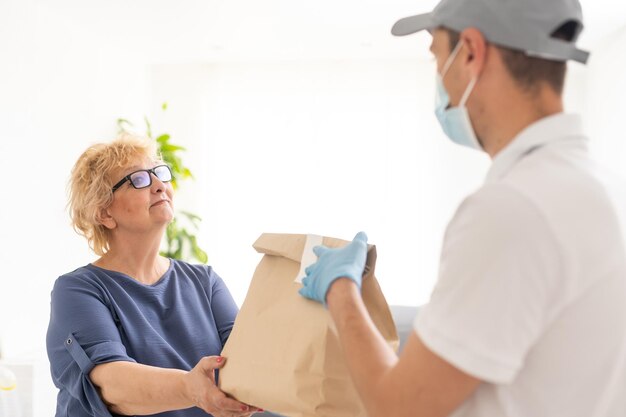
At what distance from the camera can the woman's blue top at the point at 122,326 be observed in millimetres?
1576

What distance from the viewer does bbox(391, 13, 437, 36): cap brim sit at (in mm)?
1074

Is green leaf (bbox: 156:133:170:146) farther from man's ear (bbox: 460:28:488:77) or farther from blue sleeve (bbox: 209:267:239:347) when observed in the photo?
man's ear (bbox: 460:28:488:77)

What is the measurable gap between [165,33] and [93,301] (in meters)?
3.92

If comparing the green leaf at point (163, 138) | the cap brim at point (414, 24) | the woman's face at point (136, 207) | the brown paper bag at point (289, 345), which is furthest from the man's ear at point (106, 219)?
the green leaf at point (163, 138)

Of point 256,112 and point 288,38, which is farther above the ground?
point 288,38

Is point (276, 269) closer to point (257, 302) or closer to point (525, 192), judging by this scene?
point (257, 302)

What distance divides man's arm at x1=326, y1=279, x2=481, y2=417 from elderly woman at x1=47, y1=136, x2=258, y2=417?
0.45m

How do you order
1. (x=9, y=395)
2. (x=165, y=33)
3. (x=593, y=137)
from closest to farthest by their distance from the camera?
Answer: (x=9, y=395) → (x=165, y=33) → (x=593, y=137)

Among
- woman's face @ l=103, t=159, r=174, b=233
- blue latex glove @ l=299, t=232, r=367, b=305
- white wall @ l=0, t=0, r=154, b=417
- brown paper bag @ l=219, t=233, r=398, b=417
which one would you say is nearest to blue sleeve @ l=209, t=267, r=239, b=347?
woman's face @ l=103, t=159, r=174, b=233

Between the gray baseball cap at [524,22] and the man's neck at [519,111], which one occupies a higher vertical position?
the gray baseball cap at [524,22]

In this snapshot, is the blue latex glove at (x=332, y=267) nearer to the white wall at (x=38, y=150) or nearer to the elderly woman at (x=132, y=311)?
the elderly woman at (x=132, y=311)

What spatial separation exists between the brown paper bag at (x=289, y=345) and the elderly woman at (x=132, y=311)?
0.08 metres

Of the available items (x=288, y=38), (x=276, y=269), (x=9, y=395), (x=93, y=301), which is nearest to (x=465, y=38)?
(x=276, y=269)

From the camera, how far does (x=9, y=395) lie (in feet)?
9.62
